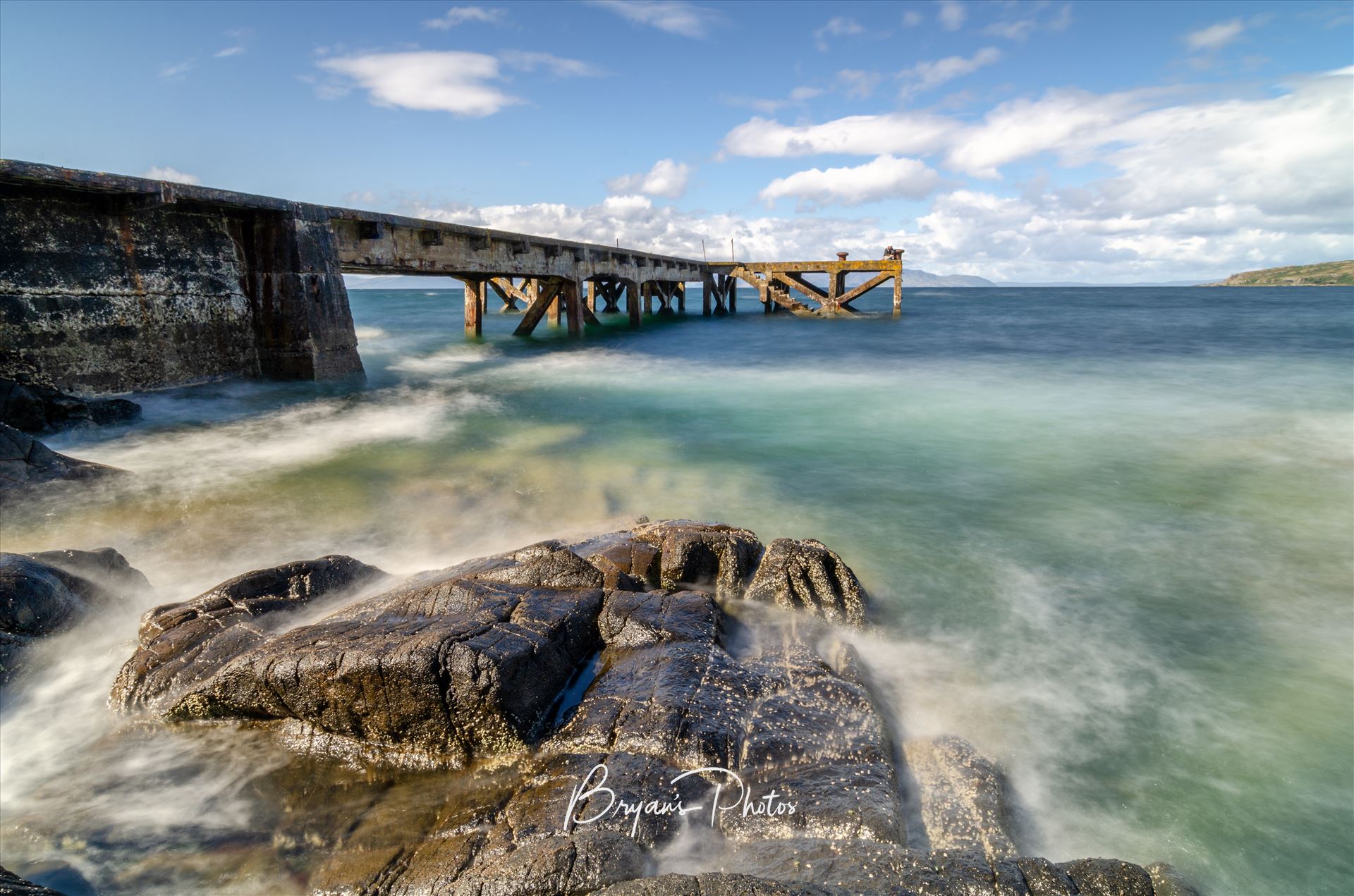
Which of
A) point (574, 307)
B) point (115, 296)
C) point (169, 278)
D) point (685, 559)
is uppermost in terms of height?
point (574, 307)

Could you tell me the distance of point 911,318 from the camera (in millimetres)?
37062

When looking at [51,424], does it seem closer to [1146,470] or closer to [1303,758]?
[1303,758]

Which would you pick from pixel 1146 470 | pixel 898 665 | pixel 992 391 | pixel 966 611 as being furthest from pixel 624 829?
pixel 992 391

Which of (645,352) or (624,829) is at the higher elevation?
(645,352)

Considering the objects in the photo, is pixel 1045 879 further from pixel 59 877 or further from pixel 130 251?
pixel 130 251

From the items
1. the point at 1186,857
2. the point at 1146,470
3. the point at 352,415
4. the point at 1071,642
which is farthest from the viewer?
the point at 352,415

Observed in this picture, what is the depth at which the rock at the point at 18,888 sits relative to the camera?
1809 millimetres

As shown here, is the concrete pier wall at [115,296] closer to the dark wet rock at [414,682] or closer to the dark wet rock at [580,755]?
the dark wet rock at [580,755]

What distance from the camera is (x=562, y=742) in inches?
109

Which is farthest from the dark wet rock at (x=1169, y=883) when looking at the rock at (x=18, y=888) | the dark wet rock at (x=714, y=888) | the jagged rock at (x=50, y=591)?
the jagged rock at (x=50, y=591)

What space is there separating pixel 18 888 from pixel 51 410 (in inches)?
321

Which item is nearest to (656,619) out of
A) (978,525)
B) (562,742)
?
(562,742)

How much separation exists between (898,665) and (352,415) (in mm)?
8597

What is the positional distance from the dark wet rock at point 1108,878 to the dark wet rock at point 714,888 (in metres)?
0.81
